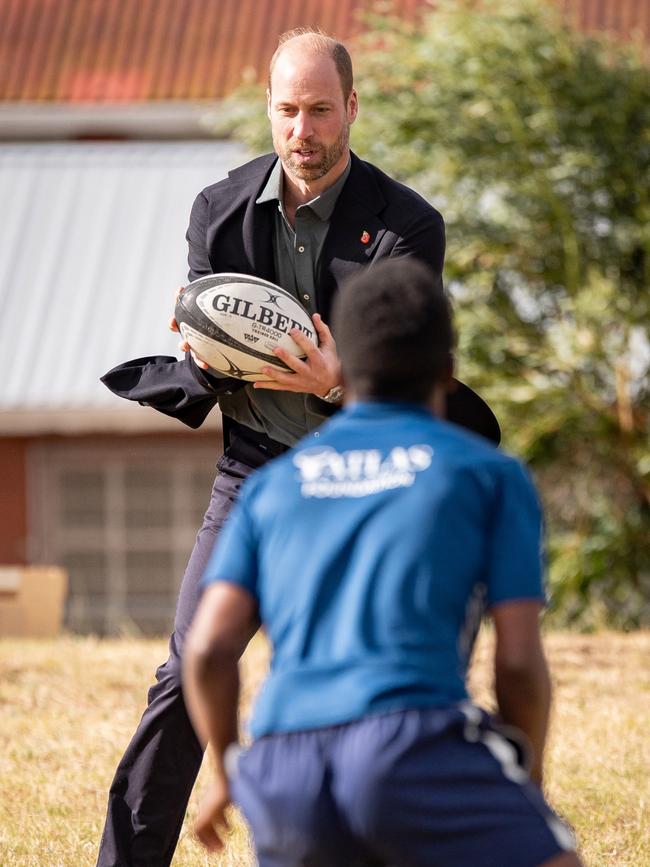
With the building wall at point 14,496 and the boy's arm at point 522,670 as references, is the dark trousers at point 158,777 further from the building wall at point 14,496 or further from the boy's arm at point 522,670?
the building wall at point 14,496

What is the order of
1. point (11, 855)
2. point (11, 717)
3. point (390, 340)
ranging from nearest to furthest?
point (390, 340) < point (11, 855) < point (11, 717)

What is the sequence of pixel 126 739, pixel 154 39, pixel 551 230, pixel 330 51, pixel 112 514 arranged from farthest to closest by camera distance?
1. pixel 154 39
2. pixel 112 514
3. pixel 551 230
4. pixel 126 739
5. pixel 330 51

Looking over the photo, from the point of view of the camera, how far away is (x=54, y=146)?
16.1 metres

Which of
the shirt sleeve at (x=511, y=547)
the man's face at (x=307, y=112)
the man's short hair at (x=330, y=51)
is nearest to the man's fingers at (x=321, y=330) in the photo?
the man's face at (x=307, y=112)

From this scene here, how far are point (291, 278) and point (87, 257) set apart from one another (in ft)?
36.2

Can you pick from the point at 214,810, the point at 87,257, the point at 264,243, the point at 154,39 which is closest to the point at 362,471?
the point at 214,810

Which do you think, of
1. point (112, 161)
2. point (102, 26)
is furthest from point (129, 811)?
point (102, 26)

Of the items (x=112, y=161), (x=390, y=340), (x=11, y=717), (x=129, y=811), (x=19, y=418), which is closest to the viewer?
(x=390, y=340)

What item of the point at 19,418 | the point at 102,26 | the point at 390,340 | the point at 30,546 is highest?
the point at 102,26

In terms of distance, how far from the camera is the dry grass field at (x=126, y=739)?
4859mm

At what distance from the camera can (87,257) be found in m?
15.1

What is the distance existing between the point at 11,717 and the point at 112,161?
9.71m

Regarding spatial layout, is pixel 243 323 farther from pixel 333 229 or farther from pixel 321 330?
pixel 333 229

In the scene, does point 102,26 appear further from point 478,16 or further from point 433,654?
point 433,654
